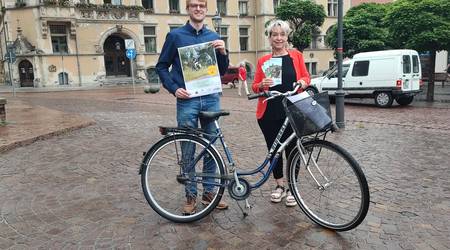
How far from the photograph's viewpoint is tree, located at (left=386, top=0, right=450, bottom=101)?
49.5 feet

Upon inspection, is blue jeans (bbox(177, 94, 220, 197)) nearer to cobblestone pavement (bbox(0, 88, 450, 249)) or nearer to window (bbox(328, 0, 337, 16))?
cobblestone pavement (bbox(0, 88, 450, 249))

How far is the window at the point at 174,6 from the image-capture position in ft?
145

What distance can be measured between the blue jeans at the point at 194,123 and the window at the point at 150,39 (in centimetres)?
3977

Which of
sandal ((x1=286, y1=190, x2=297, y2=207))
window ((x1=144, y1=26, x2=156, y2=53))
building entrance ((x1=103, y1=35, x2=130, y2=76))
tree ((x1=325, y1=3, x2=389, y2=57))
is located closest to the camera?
sandal ((x1=286, y1=190, x2=297, y2=207))

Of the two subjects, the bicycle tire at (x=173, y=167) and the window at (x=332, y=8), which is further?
the window at (x=332, y=8)

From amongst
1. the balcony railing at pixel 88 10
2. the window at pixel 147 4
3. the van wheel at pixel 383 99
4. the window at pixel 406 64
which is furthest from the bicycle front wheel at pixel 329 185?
the window at pixel 147 4

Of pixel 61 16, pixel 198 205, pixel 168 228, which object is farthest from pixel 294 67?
pixel 61 16

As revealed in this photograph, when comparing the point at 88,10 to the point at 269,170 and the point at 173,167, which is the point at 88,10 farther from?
the point at 269,170

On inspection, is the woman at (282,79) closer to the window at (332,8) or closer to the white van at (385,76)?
the white van at (385,76)

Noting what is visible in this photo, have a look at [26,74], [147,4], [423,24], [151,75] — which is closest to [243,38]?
[147,4]

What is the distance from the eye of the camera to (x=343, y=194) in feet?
12.3

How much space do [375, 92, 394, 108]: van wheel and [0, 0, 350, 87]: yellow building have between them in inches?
937

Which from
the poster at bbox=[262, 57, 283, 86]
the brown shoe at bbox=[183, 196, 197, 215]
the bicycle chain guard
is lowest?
the brown shoe at bbox=[183, 196, 197, 215]

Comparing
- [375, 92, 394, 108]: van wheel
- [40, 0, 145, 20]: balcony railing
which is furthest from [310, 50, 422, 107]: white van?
[40, 0, 145, 20]: balcony railing
